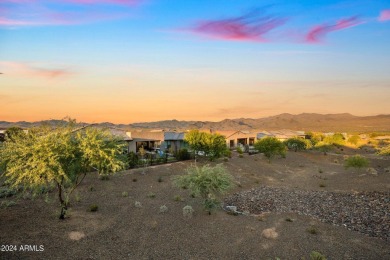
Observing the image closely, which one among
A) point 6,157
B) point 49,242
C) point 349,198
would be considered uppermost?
point 6,157

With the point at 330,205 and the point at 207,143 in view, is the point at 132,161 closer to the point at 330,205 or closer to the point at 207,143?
the point at 207,143

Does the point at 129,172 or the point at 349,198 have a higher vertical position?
the point at 129,172

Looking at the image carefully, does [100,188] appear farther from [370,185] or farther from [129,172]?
[370,185]

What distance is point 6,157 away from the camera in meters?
16.2

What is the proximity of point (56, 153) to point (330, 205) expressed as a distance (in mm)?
23512

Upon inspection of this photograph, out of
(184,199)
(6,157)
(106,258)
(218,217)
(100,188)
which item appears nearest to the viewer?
(106,258)

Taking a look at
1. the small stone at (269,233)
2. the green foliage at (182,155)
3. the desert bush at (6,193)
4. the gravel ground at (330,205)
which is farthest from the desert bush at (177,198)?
the green foliage at (182,155)

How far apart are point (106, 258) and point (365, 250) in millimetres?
14764

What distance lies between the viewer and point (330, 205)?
25875 millimetres

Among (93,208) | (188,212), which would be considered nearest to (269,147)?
(188,212)

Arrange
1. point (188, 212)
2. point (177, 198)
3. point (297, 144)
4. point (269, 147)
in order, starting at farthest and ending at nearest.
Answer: point (297, 144) → point (269, 147) → point (177, 198) → point (188, 212)

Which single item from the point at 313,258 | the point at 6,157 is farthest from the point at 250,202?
the point at 6,157

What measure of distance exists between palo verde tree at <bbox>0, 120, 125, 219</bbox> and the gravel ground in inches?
517

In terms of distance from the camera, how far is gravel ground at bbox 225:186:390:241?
21102 millimetres
